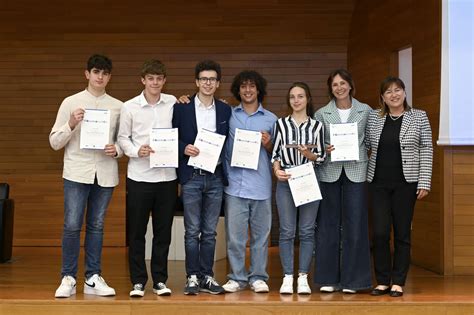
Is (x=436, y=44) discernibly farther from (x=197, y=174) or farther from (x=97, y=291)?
(x=97, y=291)

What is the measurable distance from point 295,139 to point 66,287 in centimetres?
169

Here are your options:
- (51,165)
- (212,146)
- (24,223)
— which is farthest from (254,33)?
(212,146)

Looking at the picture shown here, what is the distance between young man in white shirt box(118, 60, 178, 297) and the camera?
436 cm

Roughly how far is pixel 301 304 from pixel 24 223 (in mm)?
4366

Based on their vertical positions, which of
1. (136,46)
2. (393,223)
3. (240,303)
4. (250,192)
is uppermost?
(136,46)

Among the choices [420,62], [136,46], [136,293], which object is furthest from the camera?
[136,46]

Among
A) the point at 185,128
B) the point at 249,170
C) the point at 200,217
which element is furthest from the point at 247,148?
the point at 200,217

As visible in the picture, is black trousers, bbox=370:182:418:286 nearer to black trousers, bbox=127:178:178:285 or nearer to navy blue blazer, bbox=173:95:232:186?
navy blue blazer, bbox=173:95:232:186

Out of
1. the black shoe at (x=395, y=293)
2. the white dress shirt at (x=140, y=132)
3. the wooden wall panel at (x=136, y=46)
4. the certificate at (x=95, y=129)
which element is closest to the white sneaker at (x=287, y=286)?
the black shoe at (x=395, y=293)

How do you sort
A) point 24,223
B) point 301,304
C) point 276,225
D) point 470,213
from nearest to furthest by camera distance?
point 301,304, point 470,213, point 24,223, point 276,225

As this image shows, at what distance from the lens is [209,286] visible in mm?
4574

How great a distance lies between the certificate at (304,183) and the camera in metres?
4.44

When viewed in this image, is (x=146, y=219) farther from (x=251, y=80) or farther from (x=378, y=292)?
(x=378, y=292)

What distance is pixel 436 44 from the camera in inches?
227
